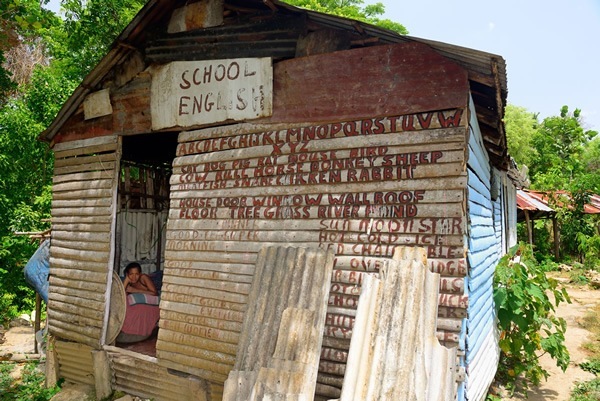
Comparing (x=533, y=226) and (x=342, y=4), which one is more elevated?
(x=342, y=4)

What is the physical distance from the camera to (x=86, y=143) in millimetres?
6402

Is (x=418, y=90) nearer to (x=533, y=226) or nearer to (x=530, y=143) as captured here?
(x=533, y=226)

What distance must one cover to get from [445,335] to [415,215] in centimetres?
104

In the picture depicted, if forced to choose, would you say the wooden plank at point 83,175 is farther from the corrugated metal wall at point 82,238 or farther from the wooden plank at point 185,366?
the wooden plank at point 185,366

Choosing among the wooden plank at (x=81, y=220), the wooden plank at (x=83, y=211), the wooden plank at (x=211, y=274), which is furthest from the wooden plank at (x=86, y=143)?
the wooden plank at (x=211, y=274)

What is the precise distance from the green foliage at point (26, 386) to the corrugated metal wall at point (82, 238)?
3.14 ft

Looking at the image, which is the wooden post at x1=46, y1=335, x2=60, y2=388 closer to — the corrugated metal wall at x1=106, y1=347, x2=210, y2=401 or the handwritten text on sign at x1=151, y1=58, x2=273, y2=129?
the corrugated metal wall at x1=106, y1=347, x2=210, y2=401

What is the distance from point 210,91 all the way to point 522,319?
5.06 metres

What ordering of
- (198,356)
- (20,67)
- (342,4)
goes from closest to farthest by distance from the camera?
(198,356) < (20,67) < (342,4)

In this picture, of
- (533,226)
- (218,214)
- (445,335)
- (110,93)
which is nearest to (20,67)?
(110,93)

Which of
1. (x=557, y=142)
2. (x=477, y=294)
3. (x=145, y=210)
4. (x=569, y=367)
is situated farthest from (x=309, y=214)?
(x=557, y=142)

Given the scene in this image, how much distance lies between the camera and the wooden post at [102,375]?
228 inches

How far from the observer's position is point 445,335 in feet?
11.4

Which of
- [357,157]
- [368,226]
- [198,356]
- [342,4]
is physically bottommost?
[198,356]
